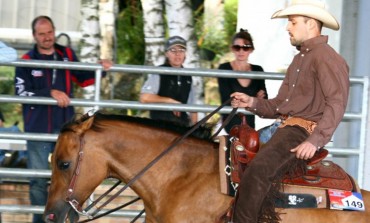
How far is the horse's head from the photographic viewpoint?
6.73 metres

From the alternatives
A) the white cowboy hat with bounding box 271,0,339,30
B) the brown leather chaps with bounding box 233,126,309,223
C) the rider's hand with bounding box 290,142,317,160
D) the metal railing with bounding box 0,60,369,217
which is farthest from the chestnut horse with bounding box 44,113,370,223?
the metal railing with bounding box 0,60,369,217

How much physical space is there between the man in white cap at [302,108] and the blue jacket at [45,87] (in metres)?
2.33

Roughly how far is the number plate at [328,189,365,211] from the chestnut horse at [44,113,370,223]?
2.8 inches

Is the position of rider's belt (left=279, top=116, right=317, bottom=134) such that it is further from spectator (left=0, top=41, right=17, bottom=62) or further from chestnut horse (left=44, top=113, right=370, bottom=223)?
spectator (left=0, top=41, right=17, bottom=62)

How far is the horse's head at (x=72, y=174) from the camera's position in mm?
6734

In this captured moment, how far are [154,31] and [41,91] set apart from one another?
409 cm

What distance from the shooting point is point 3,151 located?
9328 millimetres

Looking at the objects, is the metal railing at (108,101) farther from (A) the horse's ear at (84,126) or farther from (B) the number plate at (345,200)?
(B) the number plate at (345,200)

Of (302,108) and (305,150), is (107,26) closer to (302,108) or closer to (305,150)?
(302,108)

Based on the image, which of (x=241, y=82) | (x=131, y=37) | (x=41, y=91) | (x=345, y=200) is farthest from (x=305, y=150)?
(x=131, y=37)

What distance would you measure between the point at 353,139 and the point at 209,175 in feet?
8.88

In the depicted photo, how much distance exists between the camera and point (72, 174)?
22.1 ft

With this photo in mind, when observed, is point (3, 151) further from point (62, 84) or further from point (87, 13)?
point (87, 13)

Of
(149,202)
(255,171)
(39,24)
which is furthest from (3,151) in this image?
(255,171)
